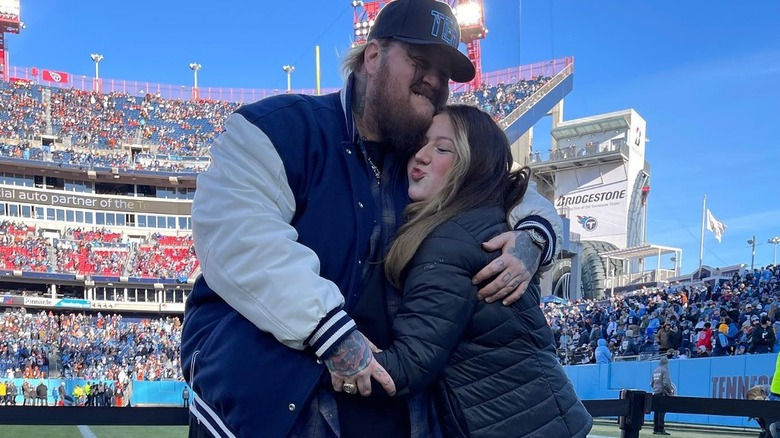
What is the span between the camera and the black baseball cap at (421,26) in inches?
70.1

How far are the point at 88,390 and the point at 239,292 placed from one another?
22.7m

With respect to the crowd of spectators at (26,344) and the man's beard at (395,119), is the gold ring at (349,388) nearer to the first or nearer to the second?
the man's beard at (395,119)

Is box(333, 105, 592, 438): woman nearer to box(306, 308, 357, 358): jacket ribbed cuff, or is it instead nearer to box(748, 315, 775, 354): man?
box(306, 308, 357, 358): jacket ribbed cuff

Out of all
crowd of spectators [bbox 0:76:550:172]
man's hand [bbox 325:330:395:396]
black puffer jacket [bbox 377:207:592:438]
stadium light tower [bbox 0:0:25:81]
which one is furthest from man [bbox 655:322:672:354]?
stadium light tower [bbox 0:0:25:81]

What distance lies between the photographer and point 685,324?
16281mm

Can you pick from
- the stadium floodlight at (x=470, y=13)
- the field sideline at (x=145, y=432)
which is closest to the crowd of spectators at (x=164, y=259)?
the stadium floodlight at (x=470, y=13)

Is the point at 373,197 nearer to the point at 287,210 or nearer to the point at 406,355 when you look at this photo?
the point at 287,210

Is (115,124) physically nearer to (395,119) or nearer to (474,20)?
(474,20)

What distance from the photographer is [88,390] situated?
21.4 m

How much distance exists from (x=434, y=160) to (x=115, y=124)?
50268 mm

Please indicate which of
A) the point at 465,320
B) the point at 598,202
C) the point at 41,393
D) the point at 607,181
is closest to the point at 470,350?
the point at 465,320

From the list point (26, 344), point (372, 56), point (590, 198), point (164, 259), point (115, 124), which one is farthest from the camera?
point (590, 198)

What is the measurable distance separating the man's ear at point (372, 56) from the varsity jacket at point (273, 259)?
6.4 inches

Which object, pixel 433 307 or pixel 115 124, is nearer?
pixel 433 307
